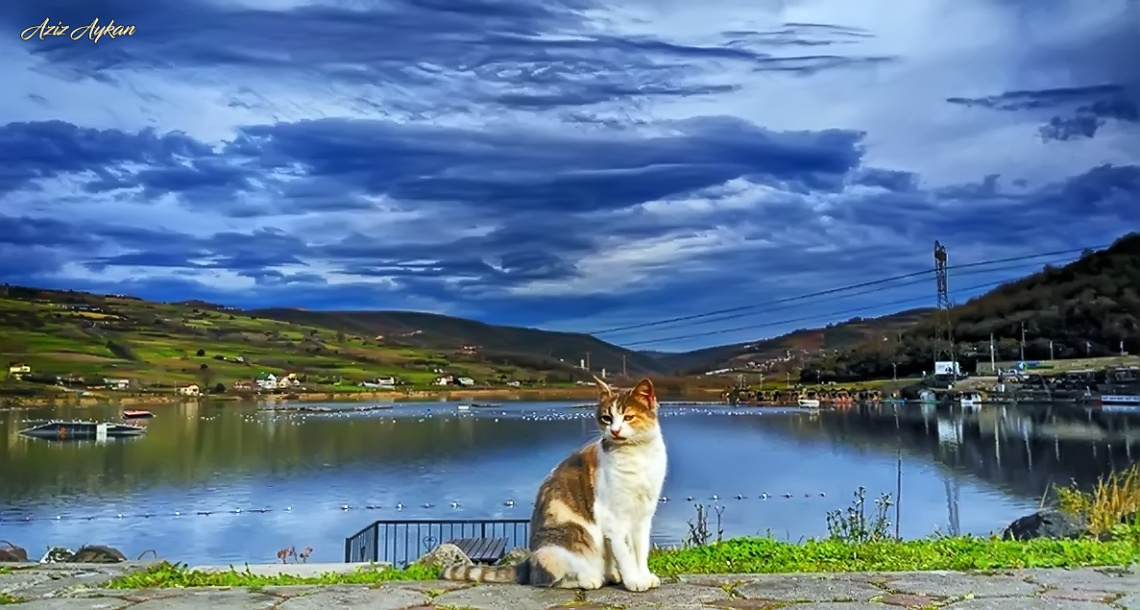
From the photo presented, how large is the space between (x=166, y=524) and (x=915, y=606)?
15478mm

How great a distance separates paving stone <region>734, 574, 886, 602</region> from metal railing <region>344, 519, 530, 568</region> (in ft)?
14.0

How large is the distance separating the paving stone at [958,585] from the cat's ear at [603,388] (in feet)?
4.43

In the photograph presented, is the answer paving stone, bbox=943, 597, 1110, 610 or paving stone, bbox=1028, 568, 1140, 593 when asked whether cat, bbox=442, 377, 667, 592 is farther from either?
paving stone, bbox=1028, 568, 1140, 593

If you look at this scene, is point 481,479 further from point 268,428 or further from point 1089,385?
point 1089,385

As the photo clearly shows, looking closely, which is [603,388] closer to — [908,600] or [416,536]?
[908,600]

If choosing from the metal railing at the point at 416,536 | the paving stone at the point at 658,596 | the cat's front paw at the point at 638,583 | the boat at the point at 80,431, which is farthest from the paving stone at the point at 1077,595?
the boat at the point at 80,431

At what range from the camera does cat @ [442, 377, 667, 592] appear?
3.92m

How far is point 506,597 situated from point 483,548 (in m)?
4.67

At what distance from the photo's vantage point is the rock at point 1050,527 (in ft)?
19.7

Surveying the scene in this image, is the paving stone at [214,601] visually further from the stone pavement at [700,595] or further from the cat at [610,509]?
the cat at [610,509]

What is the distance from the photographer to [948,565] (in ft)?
14.7

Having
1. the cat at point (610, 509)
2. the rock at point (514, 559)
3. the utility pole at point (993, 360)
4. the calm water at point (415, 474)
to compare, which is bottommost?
the calm water at point (415, 474)

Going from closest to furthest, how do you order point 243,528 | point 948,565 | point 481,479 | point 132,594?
point 132,594 → point 948,565 → point 243,528 → point 481,479

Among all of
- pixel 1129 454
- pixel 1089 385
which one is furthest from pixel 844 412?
pixel 1129 454
